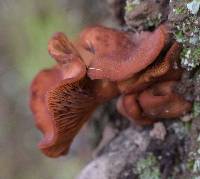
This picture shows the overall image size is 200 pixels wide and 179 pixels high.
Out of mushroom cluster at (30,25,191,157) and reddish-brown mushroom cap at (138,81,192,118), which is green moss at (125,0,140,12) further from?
reddish-brown mushroom cap at (138,81,192,118)

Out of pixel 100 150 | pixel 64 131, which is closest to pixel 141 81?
pixel 64 131

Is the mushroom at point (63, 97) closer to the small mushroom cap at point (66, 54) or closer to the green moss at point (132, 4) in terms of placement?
the small mushroom cap at point (66, 54)

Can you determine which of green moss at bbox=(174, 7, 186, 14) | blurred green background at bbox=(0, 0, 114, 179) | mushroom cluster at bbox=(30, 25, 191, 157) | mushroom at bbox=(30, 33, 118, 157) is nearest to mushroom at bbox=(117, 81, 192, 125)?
mushroom cluster at bbox=(30, 25, 191, 157)

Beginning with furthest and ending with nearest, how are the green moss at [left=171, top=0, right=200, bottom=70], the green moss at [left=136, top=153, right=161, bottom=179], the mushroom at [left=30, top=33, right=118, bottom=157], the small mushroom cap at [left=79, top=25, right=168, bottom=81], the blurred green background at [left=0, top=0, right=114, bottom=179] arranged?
1. the blurred green background at [left=0, top=0, right=114, bottom=179]
2. the green moss at [left=136, top=153, right=161, bottom=179]
3. the mushroom at [left=30, top=33, right=118, bottom=157]
4. the small mushroom cap at [left=79, top=25, right=168, bottom=81]
5. the green moss at [left=171, top=0, right=200, bottom=70]

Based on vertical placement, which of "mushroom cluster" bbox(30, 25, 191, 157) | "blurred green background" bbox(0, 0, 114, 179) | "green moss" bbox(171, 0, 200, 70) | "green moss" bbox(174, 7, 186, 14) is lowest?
"blurred green background" bbox(0, 0, 114, 179)

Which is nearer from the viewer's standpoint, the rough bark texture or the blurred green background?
the rough bark texture

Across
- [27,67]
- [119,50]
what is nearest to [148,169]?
[119,50]

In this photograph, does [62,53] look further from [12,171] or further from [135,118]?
[12,171]
